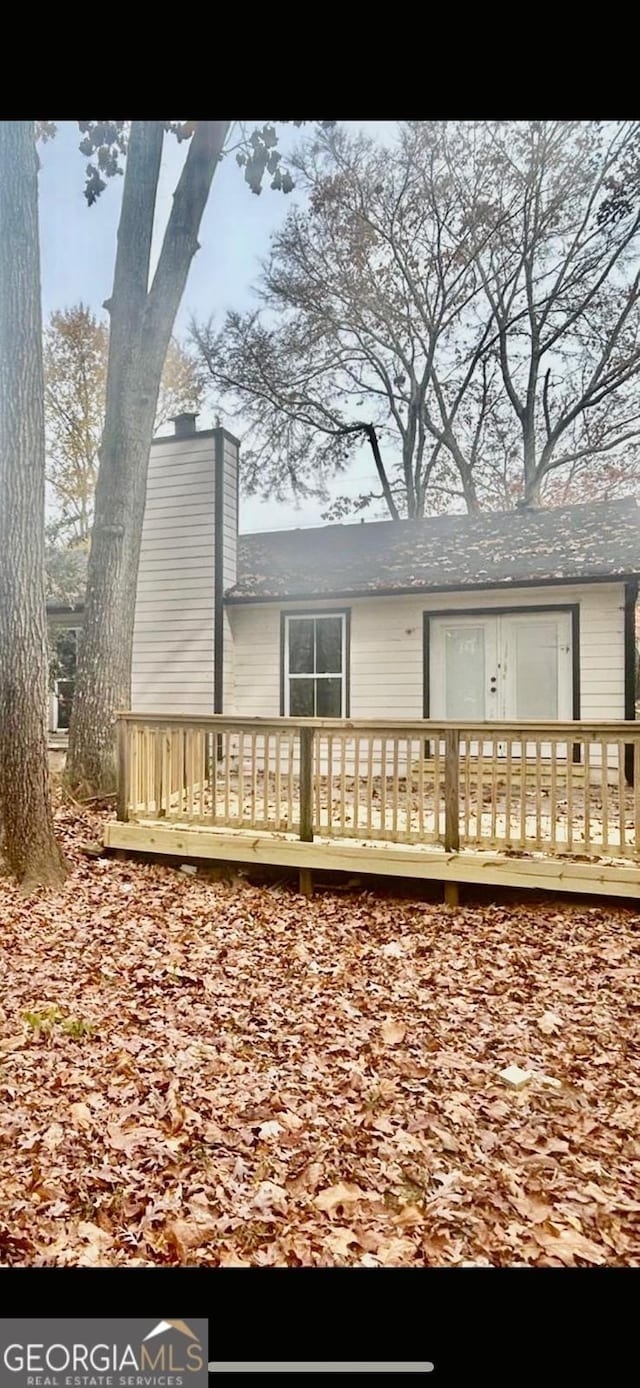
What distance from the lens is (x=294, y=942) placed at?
103 inches

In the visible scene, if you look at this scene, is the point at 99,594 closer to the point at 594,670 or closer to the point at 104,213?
the point at 104,213

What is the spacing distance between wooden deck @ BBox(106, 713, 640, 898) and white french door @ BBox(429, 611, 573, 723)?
3.21 ft

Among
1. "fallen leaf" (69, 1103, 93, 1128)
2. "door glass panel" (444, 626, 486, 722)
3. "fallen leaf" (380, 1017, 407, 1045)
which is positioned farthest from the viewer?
"door glass panel" (444, 626, 486, 722)

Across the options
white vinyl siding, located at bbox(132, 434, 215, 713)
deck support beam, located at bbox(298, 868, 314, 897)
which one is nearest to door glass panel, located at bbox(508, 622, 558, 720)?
deck support beam, located at bbox(298, 868, 314, 897)

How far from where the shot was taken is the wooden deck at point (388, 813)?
275 centimetres

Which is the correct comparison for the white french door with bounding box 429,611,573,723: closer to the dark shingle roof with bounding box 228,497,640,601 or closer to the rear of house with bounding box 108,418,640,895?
the rear of house with bounding box 108,418,640,895

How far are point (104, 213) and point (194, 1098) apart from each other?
15.5 feet

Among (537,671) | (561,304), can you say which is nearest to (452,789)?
(537,671)

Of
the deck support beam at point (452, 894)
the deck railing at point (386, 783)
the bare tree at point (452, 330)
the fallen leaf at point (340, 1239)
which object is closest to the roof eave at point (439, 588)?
the bare tree at point (452, 330)

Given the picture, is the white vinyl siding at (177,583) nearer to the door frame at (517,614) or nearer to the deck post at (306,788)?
the door frame at (517,614)

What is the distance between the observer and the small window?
5.15 metres

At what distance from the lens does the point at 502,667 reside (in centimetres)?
464

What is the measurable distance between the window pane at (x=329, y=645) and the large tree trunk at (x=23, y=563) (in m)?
2.64
